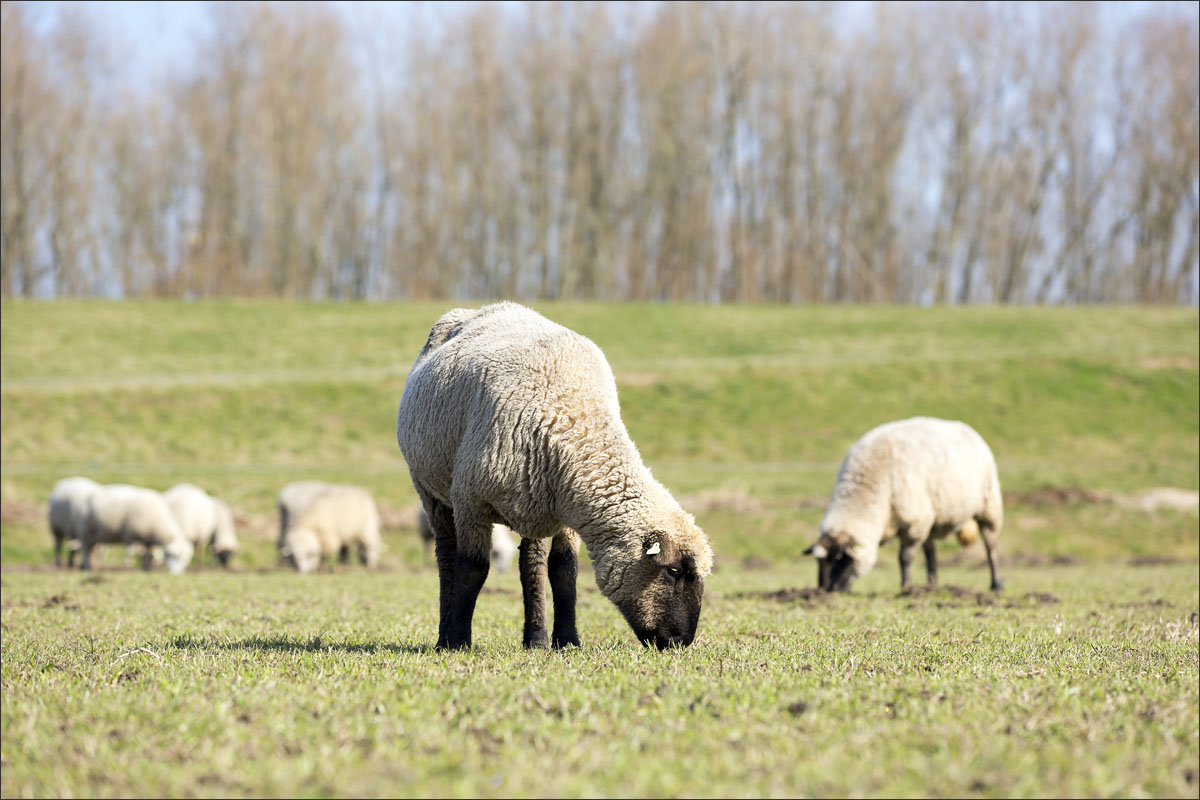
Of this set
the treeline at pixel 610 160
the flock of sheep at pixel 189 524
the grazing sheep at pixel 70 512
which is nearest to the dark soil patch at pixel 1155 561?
the flock of sheep at pixel 189 524

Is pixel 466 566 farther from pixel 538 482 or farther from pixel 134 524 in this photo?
pixel 134 524

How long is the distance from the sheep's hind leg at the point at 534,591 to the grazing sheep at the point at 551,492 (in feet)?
0.03

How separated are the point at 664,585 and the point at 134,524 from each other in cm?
2156

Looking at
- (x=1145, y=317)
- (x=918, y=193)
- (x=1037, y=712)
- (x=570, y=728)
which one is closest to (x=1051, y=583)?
(x=1037, y=712)

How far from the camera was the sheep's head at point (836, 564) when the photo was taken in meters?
16.9

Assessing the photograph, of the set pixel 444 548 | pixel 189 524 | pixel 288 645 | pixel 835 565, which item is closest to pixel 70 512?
pixel 189 524

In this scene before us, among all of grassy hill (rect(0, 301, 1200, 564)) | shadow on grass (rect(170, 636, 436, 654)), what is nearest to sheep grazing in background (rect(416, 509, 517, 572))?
grassy hill (rect(0, 301, 1200, 564))

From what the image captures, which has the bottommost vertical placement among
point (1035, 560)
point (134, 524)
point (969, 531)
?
point (1035, 560)

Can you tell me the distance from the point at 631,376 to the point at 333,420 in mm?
12829

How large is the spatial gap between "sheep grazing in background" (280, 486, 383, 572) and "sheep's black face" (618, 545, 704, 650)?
19.6 metres

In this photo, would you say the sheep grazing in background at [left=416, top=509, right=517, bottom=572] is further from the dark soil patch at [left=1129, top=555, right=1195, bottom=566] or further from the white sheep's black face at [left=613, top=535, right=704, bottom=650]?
the white sheep's black face at [left=613, top=535, right=704, bottom=650]

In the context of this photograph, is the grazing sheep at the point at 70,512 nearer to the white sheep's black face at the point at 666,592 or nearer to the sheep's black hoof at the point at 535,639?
the sheep's black hoof at the point at 535,639

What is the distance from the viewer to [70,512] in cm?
2639

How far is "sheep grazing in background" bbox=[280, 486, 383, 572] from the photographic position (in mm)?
26891
